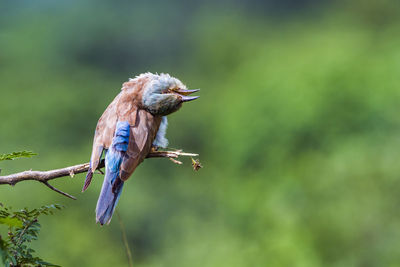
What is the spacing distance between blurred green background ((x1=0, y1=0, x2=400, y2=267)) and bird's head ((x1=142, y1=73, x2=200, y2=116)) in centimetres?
488

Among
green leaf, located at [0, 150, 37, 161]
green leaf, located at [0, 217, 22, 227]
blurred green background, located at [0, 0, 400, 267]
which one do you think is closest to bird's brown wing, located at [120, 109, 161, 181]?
green leaf, located at [0, 150, 37, 161]

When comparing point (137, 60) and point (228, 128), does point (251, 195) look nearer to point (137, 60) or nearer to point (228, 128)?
point (228, 128)

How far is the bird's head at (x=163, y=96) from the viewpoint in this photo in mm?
3033

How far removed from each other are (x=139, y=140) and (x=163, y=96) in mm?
271

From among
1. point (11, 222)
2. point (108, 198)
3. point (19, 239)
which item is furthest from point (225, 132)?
point (11, 222)

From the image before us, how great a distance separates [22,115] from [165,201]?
404cm

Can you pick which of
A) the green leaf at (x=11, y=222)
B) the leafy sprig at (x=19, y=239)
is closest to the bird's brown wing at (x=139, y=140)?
the leafy sprig at (x=19, y=239)

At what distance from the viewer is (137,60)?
1797 cm

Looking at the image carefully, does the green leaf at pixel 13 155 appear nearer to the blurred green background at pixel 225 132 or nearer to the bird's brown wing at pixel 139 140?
the bird's brown wing at pixel 139 140

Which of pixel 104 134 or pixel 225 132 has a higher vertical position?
pixel 225 132

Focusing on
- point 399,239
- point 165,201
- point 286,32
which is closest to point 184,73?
point 286,32

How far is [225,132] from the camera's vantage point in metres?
13.9

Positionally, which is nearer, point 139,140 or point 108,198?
point 108,198

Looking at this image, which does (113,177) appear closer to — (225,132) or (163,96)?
(163,96)
